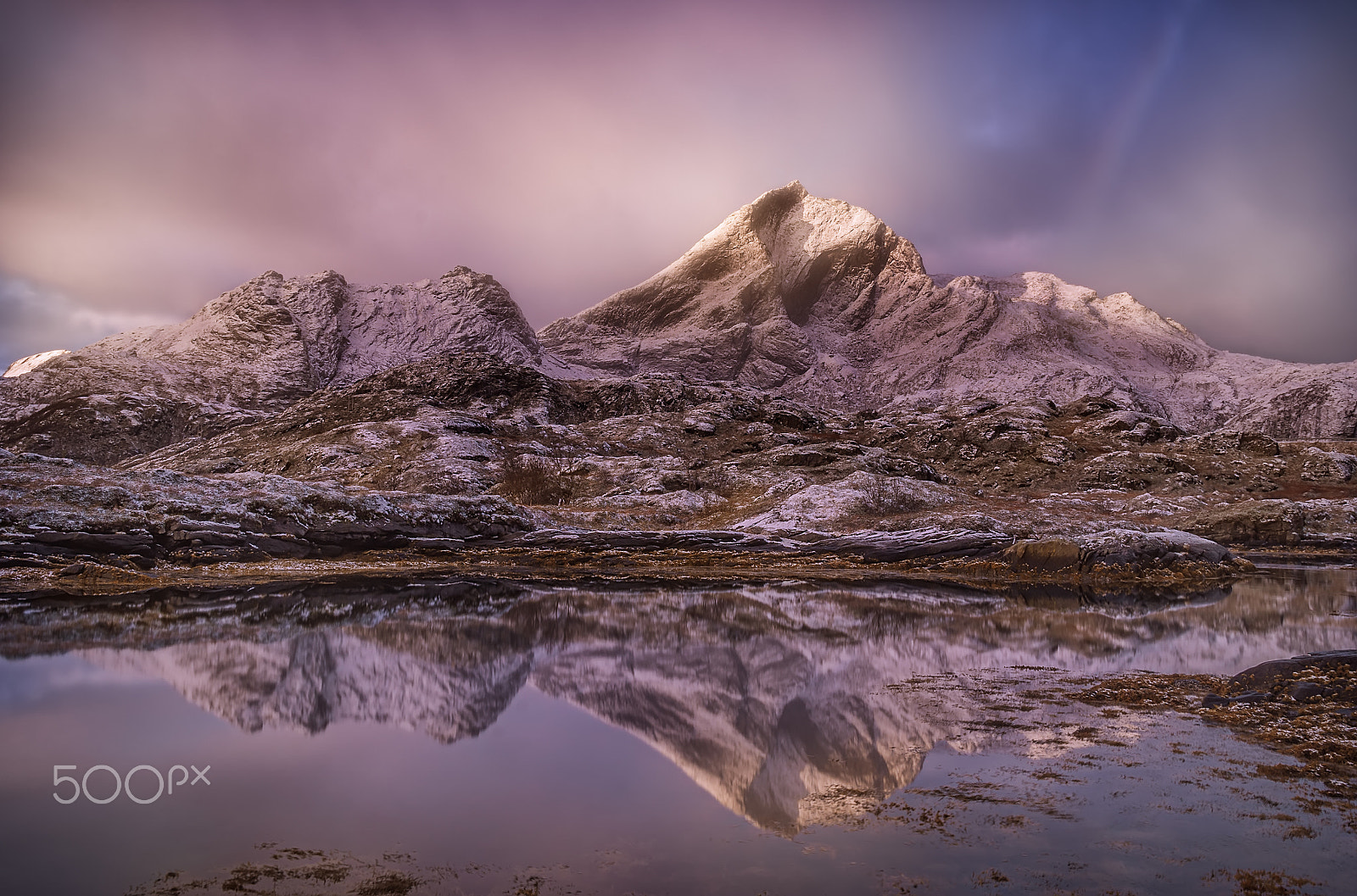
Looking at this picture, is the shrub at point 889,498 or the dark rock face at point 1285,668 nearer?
the dark rock face at point 1285,668

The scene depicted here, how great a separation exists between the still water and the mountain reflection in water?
11 centimetres

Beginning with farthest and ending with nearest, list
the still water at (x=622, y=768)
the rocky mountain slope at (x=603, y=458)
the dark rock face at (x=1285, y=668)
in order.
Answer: the rocky mountain slope at (x=603, y=458)
the dark rock face at (x=1285, y=668)
the still water at (x=622, y=768)

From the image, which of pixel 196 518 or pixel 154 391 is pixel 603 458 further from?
pixel 154 391

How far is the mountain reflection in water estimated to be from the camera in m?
12.0

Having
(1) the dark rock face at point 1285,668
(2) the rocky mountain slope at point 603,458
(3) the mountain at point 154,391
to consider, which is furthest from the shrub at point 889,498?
(3) the mountain at point 154,391

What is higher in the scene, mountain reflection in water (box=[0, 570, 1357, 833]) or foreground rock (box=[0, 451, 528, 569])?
foreground rock (box=[0, 451, 528, 569])

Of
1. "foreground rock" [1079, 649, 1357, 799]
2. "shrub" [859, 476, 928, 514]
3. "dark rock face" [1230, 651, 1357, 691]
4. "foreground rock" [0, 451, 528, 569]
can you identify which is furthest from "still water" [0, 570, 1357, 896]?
"shrub" [859, 476, 928, 514]

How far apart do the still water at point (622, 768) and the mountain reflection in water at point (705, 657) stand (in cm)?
11

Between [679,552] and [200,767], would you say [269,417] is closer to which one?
[679,552]

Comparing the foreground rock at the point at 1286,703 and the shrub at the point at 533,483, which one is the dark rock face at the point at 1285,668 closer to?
the foreground rock at the point at 1286,703

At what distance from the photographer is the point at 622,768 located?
1087 cm

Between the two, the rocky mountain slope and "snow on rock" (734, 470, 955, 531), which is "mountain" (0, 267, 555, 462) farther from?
"snow on rock" (734, 470, 955, 531)

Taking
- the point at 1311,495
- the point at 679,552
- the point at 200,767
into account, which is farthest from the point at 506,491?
the point at 1311,495

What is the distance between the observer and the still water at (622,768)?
764 centimetres
